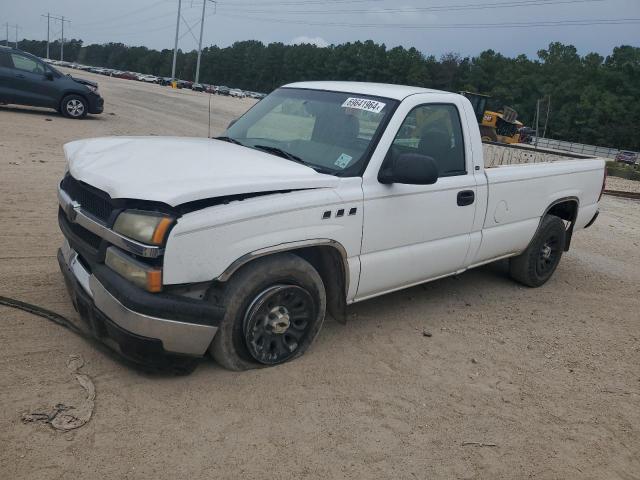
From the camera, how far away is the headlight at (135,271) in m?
3.07

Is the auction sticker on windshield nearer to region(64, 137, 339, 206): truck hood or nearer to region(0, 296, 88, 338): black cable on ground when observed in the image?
region(64, 137, 339, 206): truck hood

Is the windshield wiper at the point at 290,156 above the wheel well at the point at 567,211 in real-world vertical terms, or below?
above

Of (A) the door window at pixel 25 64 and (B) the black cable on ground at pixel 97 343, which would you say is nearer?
(B) the black cable on ground at pixel 97 343

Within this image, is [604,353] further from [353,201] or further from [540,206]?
[353,201]

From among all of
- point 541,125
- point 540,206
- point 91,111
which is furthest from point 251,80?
point 540,206

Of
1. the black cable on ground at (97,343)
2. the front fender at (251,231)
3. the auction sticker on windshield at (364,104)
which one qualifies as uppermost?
the auction sticker on windshield at (364,104)

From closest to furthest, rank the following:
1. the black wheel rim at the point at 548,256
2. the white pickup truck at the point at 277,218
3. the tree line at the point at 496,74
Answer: the white pickup truck at the point at 277,218 → the black wheel rim at the point at 548,256 → the tree line at the point at 496,74

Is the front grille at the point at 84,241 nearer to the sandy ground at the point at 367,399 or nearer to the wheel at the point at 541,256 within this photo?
the sandy ground at the point at 367,399

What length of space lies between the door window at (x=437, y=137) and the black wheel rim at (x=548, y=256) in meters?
1.87

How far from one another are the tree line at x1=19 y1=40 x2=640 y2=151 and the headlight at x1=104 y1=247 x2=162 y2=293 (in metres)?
71.9

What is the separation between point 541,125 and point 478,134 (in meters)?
80.4

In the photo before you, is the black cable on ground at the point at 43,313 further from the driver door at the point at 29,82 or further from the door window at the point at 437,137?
the driver door at the point at 29,82

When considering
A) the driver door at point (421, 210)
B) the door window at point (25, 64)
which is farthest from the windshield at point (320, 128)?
the door window at point (25, 64)

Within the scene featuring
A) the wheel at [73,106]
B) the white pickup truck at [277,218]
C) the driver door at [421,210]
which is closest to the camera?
the white pickup truck at [277,218]
